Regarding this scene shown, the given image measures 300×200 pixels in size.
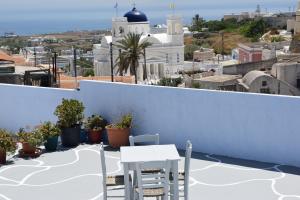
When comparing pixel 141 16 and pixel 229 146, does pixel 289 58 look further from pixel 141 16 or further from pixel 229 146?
pixel 229 146

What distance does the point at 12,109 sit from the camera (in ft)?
35.7

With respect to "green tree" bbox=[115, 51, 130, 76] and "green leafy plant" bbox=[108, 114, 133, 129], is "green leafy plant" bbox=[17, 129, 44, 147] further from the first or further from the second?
"green tree" bbox=[115, 51, 130, 76]

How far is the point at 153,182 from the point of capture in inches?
205

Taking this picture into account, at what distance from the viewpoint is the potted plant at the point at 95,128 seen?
379 inches

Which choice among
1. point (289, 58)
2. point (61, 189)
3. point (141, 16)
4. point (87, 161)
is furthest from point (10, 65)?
point (141, 16)

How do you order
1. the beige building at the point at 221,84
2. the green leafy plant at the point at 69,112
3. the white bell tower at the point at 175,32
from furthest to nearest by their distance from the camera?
1. the white bell tower at the point at 175,32
2. the beige building at the point at 221,84
3. the green leafy plant at the point at 69,112

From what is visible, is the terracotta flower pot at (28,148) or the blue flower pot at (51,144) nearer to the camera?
the terracotta flower pot at (28,148)

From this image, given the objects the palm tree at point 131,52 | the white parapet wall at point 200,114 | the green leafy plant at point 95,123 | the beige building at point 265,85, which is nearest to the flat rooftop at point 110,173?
the white parapet wall at point 200,114

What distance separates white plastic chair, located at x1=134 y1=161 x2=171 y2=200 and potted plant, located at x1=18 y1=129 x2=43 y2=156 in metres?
3.97

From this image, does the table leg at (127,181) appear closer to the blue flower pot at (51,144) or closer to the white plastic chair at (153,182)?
the white plastic chair at (153,182)

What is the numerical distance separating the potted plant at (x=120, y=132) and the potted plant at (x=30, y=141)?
50.0 inches

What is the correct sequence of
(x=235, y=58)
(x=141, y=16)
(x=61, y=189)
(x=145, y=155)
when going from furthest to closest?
(x=235, y=58), (x=141, y=16), (x=61, y=189), (x=145, y=155)

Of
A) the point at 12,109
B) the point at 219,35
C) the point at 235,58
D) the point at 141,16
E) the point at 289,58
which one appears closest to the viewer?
the point at 12,109

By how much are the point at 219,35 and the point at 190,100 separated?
109 m
